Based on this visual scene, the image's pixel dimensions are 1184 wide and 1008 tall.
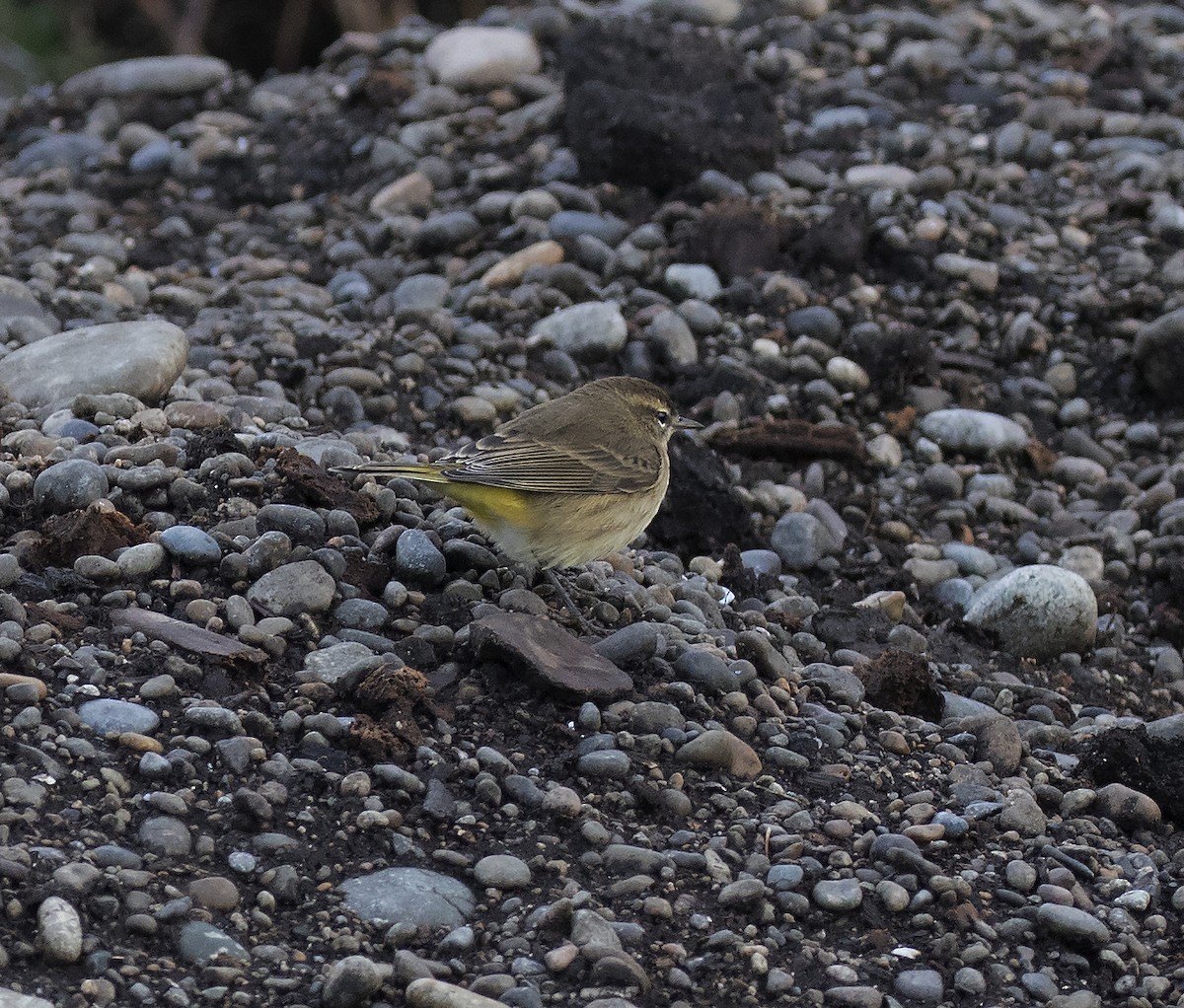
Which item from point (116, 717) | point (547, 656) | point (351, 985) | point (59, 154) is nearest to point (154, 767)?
point (116, 717)

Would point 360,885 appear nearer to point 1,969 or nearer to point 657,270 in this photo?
point 1,969

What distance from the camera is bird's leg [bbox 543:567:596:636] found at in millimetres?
5410

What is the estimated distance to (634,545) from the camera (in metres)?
6.80

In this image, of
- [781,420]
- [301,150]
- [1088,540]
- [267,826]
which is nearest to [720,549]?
[781,420]

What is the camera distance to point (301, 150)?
31.7ft

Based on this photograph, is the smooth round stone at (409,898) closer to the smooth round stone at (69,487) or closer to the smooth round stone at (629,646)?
the smooth round stone at (629,646)

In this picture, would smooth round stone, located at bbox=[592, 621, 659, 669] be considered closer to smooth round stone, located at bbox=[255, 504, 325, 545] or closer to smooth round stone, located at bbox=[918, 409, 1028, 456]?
smooth round stone, located at bbox=[255, 504, 325, 545]

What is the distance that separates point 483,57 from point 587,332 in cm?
333

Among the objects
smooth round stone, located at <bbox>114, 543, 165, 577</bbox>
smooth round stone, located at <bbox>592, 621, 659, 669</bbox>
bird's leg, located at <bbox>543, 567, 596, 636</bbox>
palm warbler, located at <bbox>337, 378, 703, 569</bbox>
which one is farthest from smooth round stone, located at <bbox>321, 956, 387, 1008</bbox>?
palm warbler, located at <bbox>337, 378, 703, 569</bbox>

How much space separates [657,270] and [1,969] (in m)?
5.52

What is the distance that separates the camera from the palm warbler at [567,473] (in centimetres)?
546

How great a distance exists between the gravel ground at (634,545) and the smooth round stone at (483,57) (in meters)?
0.04

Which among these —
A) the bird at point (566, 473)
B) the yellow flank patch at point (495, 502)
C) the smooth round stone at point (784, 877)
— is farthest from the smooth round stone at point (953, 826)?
the yellow flank patch at point (495, 502)

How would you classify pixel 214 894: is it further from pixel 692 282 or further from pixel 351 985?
pixel 692 282
